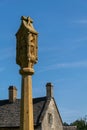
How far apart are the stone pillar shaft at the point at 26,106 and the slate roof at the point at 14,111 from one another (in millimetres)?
41902

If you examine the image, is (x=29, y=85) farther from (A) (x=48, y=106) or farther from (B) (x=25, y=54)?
(A) (x=48, y=106)

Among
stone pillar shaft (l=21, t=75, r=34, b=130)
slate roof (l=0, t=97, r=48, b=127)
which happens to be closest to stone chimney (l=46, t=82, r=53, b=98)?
slate roof (l=0, t=97, r=48, b=127)

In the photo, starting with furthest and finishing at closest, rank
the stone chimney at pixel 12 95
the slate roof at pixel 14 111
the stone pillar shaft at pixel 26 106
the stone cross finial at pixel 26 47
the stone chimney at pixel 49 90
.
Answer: the stone chimney at pixel 12 95 < the stone chimney at pixel 49 90 < the slate roof at pixel 14 111 < the stone cross finial at pixel 26 47 < the stone pillar shaft at pixel 26 106

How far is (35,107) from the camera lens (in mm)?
52094

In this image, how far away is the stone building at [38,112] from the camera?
165 ft

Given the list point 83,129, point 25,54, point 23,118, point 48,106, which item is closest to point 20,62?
point 25,54

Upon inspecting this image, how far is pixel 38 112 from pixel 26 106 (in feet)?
142

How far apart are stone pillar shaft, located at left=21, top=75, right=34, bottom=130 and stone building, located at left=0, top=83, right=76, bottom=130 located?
4164 cm

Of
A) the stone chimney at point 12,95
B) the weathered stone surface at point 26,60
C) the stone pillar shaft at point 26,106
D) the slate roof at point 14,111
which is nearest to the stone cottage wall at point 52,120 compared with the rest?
the slate roof at point 14,111

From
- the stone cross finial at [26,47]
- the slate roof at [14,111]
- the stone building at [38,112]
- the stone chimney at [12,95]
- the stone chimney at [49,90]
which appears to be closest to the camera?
the stone cross finial at [26,47]

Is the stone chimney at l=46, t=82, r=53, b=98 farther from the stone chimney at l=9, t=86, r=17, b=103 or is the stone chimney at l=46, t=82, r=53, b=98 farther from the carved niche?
the carved niche

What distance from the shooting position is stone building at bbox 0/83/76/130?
50444 millimetres

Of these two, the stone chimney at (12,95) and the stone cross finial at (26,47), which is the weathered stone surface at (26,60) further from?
the stone chimney at (12,95)

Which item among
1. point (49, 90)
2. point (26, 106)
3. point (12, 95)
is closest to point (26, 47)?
point (26, 106)
